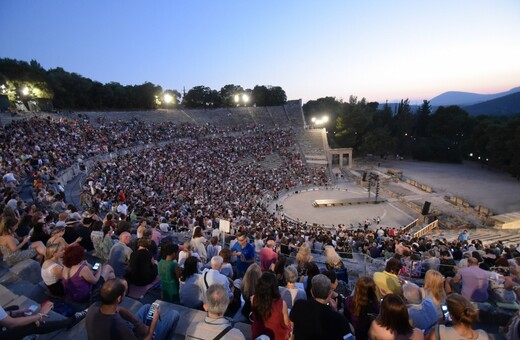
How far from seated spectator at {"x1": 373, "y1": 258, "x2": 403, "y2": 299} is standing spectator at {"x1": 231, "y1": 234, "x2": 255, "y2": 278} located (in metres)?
2.73

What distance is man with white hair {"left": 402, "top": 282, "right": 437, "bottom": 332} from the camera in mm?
3402

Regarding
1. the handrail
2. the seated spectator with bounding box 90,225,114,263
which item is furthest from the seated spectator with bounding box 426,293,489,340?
the handrail

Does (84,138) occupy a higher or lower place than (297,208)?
higher

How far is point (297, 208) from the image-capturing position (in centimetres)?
2542

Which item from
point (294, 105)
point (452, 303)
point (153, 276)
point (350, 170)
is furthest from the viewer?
point (294, 105)

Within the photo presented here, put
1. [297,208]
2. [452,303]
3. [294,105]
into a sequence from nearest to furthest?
[452,303] → [297,208] → [294,105]

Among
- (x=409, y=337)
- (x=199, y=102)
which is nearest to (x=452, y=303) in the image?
(x=409, y=337)

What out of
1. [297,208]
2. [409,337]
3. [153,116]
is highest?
[153,116]

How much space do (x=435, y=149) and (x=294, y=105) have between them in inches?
1074

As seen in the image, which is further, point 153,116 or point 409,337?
point 153,116

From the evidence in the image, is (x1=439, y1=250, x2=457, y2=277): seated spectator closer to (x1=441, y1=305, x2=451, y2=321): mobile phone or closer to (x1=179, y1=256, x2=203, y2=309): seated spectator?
(x1=441, y1=305, x2=451, y2=321): mobile phone

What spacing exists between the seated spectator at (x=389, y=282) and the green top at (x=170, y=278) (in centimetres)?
292

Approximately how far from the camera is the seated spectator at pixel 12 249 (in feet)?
16.7

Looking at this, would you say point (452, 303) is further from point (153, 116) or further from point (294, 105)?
point (294, 105)
